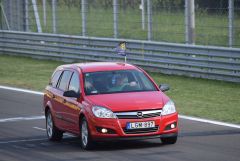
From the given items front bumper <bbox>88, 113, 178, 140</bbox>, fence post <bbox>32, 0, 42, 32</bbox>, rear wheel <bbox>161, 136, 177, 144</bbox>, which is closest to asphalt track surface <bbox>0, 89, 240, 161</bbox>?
rear wheel <bbox>161, 136, 177, 144</bbox>

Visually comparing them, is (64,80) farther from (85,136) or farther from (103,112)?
(103,112)

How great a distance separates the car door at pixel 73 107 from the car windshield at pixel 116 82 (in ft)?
0.71

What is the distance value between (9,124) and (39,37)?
16221 millimetres

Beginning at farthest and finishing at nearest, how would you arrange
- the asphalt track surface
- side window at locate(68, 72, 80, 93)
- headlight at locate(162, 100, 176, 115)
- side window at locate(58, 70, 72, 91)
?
side window at locate(58, 70, 72, 91) < side window at locate(68, 72, 80, 93) < headlight at locate(162, 100, 176, 115) < the asphalt track surface

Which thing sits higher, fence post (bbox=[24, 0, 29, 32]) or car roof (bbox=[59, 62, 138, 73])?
car roof (bbox=[59, 62, 138, 73])

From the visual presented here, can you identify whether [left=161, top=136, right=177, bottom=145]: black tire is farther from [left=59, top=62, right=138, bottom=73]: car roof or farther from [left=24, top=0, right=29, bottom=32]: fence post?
[left=24, top=0, right=29, bottom=32]: fence post

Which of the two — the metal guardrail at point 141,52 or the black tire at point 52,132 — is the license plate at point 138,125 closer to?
the black tire at point 52,132

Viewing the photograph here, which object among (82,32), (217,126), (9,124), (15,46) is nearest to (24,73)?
(82,32)

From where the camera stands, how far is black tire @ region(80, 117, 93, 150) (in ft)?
46.1

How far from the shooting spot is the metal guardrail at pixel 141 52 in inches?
977

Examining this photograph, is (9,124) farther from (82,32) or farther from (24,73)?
(82,32)

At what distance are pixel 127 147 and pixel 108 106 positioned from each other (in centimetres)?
87

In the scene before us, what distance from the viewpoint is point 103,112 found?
45.5ft

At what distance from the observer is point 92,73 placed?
15219 mm
